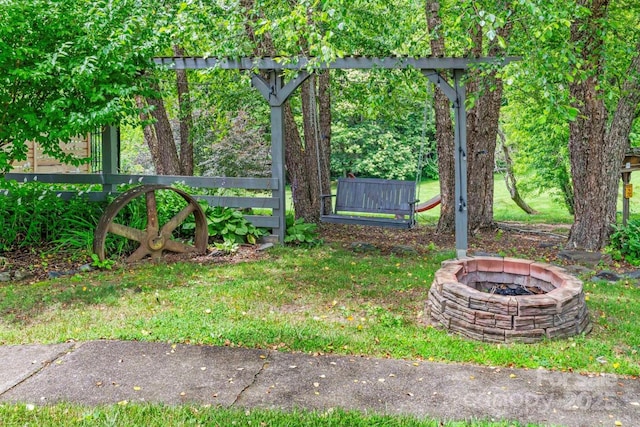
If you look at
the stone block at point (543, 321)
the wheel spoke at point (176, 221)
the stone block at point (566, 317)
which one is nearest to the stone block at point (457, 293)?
the stone block at point (543, 321)

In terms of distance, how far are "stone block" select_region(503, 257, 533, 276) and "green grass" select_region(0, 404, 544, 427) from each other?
2.22 metres

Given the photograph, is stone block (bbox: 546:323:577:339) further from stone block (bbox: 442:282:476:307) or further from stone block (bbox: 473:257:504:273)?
stone block (bbox: 473:257:504:273)

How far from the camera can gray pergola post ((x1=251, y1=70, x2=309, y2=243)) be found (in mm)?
7340

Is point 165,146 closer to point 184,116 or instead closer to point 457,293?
point 184,116

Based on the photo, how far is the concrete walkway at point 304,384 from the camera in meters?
2.84

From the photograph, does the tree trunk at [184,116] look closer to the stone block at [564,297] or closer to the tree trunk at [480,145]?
the tree trunk at [480,145]

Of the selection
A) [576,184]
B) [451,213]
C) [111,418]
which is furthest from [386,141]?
[111,418]

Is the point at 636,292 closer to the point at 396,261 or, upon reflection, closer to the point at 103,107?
the point at 396,261

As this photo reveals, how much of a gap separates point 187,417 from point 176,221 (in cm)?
419

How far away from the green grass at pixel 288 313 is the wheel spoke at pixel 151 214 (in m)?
0.53

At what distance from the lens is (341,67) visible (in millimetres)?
6746

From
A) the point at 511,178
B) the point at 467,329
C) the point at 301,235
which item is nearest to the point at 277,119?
the point at 301,235

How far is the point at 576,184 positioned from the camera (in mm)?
7188

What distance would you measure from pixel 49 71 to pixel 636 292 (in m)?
5.82
